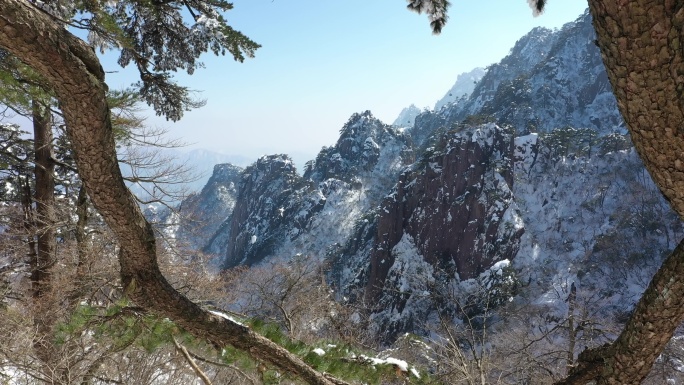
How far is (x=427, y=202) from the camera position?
1592 inches

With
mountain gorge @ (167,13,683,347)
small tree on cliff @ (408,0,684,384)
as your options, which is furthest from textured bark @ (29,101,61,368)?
small tree on cliff @ (408,0,684,384)

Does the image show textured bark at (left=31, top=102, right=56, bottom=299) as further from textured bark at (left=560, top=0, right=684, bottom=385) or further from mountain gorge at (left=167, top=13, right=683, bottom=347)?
textured bark at (left=560, top=0, right=684, bottom=385)

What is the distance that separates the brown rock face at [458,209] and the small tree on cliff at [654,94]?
113ft

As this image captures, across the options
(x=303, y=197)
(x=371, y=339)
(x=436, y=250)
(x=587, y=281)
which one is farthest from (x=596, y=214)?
(x=303, y=197)

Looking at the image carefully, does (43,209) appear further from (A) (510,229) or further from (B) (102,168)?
(A) (510,229)

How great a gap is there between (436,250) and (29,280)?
3493 cm

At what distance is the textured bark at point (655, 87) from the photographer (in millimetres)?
840

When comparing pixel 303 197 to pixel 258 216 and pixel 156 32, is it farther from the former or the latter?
pixel 156 32

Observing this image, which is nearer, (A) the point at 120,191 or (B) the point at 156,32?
(A) the point at 120,191

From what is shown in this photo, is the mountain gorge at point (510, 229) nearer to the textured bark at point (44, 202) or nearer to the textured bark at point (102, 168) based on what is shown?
the textured bark at point (44, 202)

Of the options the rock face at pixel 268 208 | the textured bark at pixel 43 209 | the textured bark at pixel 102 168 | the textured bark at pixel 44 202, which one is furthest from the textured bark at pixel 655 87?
the rock face at pixel 268 208

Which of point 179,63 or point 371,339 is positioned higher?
point 179,63

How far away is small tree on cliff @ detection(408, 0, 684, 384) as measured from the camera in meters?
0.84

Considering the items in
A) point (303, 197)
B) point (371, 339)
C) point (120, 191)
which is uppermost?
point (303, 197)
